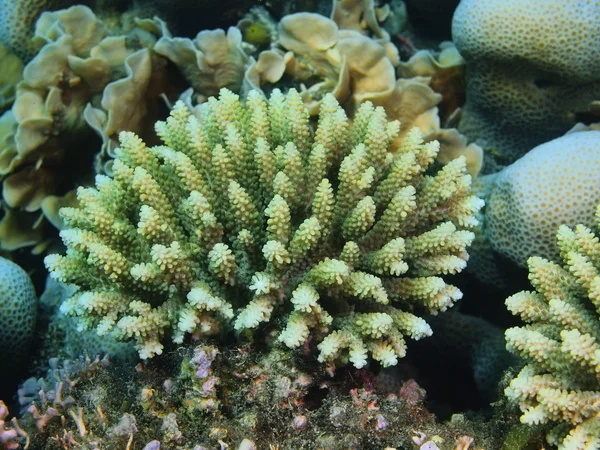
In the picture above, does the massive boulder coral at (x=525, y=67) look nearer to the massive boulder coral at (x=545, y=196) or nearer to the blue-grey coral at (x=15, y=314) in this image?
the massive boulder coral at (x=545, y=196)

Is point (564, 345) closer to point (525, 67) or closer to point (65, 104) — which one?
point (525, 67)

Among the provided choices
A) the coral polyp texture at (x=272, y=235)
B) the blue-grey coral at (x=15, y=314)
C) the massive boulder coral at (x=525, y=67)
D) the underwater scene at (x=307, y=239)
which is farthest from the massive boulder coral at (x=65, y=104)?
the massive boulder coral at (x=525, y=67)

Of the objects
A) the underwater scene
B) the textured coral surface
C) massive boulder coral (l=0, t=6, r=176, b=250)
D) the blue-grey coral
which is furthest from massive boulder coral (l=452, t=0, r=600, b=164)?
the blue-grey coral

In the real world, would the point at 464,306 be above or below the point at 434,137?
below

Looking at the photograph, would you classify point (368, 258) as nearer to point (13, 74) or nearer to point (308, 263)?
Result: point (308, 263)

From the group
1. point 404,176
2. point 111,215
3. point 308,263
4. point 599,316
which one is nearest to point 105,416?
point 111,215

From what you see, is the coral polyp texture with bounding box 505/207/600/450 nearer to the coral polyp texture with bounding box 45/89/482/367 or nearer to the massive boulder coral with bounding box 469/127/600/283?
the massive boulder coral with bounding box 469/127/600/283
